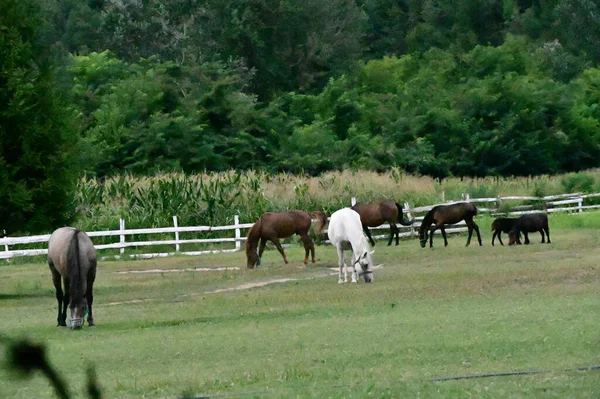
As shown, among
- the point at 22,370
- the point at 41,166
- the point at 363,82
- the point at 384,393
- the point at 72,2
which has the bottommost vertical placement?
the point at 384,393

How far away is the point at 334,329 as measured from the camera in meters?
15.4

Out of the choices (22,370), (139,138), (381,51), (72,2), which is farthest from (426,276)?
(381,51)

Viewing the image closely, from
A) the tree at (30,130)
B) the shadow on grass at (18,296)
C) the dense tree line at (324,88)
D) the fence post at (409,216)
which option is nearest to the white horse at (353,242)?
the tree at (30,130)

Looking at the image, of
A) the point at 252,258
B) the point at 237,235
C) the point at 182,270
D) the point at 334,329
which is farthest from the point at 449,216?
the point at 334,329

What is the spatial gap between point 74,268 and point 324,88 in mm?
50809

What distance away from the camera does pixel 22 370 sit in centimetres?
121

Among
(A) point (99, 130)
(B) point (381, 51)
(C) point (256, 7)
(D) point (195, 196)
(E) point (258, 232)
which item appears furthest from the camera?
(B) point (381, 51)

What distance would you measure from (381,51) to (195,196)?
55527 millimetres

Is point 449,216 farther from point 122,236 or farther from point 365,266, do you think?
point 365,266

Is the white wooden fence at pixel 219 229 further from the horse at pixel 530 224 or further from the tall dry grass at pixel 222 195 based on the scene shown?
the horse at pixel 530 224

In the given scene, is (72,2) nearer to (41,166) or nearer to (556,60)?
(556,60)

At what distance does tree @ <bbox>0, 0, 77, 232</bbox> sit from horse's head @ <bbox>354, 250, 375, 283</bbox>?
6318 mm

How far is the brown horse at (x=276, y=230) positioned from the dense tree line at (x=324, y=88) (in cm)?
1036

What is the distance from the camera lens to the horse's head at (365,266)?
74.6 feet
